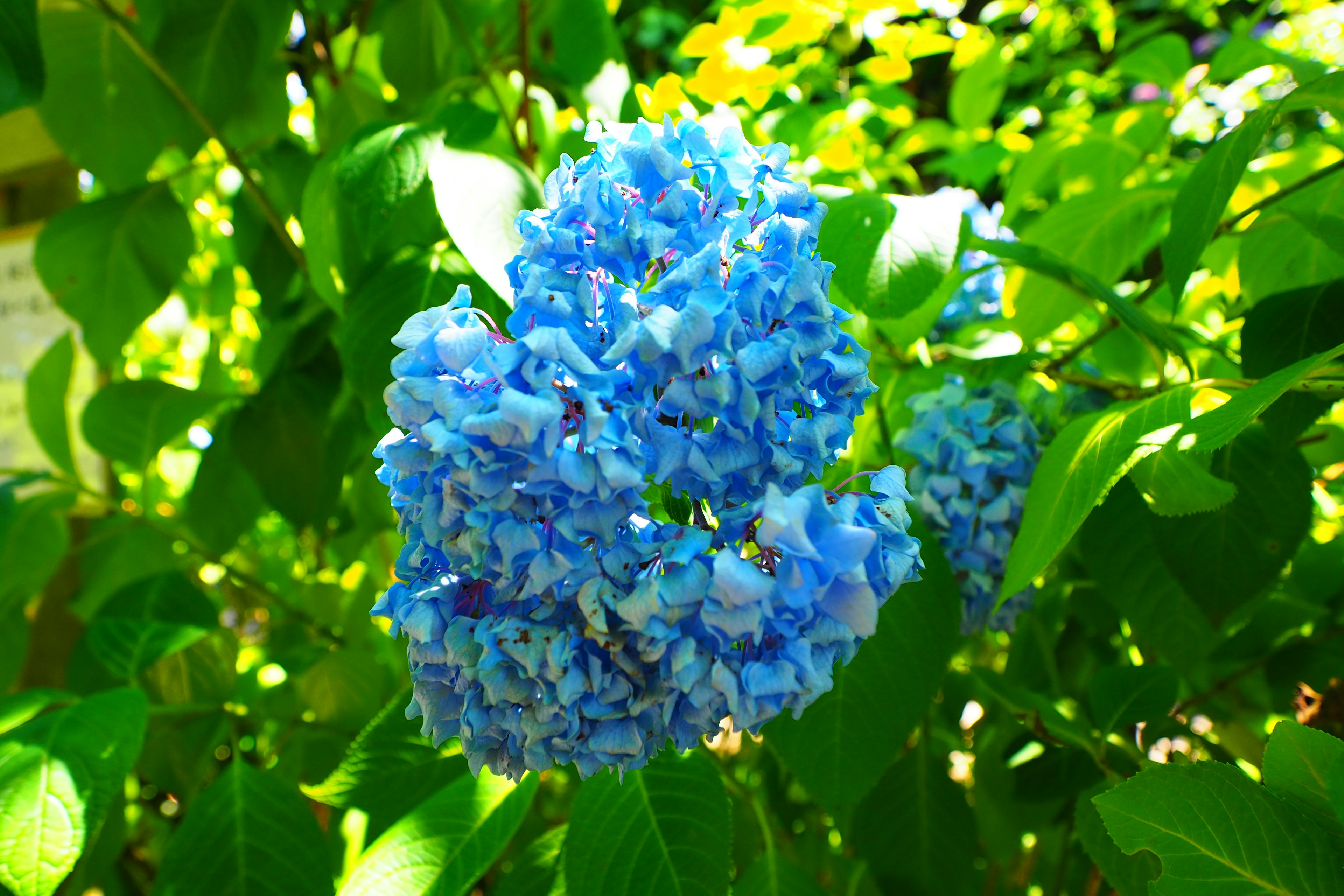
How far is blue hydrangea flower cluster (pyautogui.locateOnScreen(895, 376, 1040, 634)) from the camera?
0.78m

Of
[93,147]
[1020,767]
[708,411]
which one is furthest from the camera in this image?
[93,147]

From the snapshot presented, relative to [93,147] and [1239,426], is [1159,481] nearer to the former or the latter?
[1239,426]

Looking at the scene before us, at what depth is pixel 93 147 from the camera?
0.97 metres

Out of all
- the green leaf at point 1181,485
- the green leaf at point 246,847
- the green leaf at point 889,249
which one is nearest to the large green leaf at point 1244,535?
the green leaf at point 1181,485

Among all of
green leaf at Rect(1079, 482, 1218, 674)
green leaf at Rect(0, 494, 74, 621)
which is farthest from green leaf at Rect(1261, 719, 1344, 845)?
green leaf at Rect(0, 494, 74, 621)

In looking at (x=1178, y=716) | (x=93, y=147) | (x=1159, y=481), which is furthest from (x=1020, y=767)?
(x=93, y=147)

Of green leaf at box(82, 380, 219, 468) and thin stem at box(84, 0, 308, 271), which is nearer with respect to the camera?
thin stem at box(84, 0, 308, 271)

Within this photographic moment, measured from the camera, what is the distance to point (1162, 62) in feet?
3.84

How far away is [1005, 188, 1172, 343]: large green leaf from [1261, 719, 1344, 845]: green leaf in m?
0.47

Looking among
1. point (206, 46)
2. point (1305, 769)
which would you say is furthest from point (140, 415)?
point (1305, 769)

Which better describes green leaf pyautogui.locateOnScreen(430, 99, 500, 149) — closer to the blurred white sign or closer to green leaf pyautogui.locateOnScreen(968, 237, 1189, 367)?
green leaf pyautogui.locateOnScreen(968, 237, 1189, 367)

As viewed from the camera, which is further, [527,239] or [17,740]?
[17,740]

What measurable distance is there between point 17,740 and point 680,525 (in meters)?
0.62

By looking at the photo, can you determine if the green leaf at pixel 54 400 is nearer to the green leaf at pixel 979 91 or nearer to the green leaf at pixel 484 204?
the green leaf at pixel 484 204
